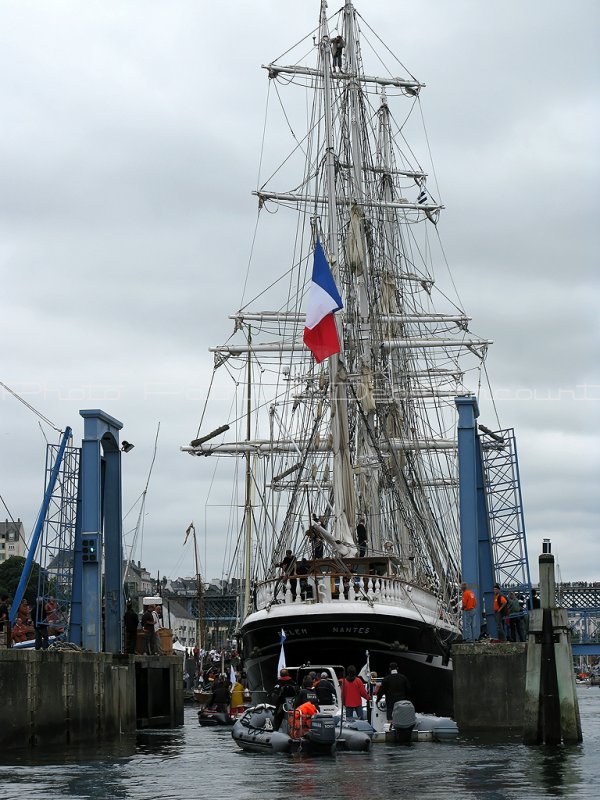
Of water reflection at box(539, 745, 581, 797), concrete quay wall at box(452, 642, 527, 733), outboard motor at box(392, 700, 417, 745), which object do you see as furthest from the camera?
concrete quay wall at box(452, 642, 527, 733)

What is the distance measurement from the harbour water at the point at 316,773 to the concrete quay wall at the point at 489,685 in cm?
114

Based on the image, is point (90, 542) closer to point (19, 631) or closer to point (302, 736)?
point (19, 631)

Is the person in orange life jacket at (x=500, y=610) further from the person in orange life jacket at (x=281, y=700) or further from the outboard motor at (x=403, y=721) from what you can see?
the person in orange life jacket at (x=281, y=700)

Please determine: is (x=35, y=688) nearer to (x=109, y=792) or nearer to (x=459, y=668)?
(x=109, y=792)

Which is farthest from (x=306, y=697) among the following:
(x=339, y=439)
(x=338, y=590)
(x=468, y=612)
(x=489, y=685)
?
(x=339, y=439)

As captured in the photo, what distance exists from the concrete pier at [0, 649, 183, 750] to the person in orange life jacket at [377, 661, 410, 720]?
22.2 ft

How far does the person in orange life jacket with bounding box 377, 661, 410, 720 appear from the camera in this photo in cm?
3042

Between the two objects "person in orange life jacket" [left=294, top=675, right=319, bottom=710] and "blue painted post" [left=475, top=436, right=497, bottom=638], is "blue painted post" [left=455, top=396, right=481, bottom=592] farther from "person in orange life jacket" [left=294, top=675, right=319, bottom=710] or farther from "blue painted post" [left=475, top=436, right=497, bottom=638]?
"person in orange life jacket" [left=294, top=675, right=319, bottom=710]

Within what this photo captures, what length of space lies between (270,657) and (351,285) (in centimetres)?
2221

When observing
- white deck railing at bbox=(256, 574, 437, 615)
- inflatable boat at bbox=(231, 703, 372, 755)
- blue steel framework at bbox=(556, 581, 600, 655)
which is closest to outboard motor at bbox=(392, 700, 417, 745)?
inflatable boat at bbox=(231, 703, 372, 755)

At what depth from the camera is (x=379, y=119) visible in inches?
2908

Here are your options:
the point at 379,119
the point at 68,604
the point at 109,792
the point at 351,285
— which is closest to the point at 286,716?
the point at 109,792

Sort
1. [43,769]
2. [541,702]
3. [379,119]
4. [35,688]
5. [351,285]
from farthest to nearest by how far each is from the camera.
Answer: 1. [379,119]
2. [351,285]
3. [35,688]
4. [541,702]
5. [43,769]

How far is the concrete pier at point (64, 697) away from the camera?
91.4 feet
